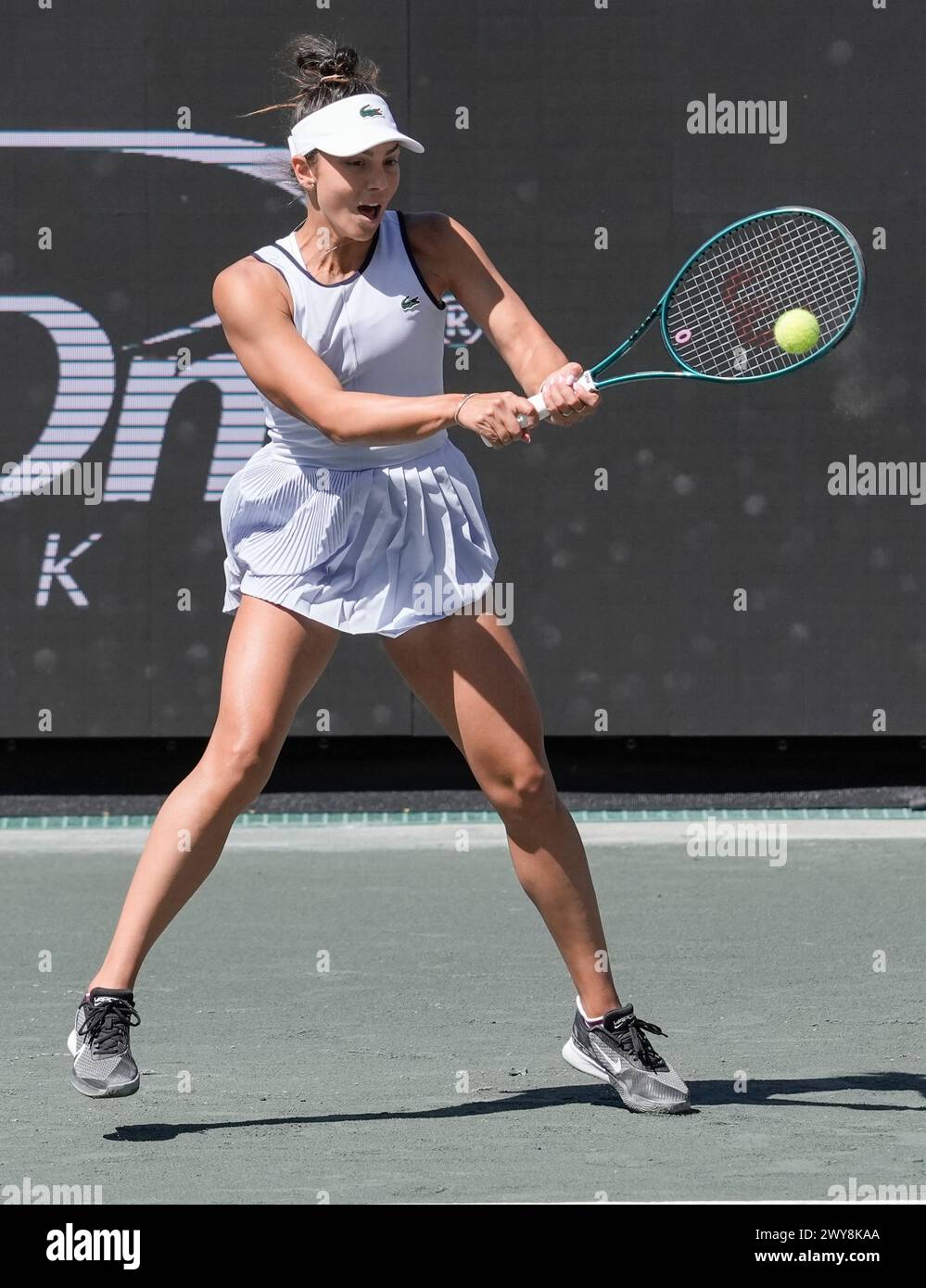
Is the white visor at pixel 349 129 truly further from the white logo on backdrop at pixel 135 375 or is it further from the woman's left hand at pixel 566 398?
the white logo on backdrop at pixel 135 375

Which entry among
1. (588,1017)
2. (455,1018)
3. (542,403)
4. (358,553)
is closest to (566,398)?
(542,403)

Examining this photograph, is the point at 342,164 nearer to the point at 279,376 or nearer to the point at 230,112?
the point at 279,376

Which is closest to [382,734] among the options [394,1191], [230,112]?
[230,112]

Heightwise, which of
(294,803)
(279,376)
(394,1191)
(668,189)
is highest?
(668,189)

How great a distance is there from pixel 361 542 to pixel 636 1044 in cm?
105

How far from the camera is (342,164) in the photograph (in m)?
3.73

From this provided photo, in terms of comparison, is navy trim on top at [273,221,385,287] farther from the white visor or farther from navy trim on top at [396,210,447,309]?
the white visor

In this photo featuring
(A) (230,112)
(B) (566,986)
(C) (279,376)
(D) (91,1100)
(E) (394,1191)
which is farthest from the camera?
(A) (230,112)

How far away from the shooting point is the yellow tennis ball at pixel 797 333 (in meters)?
4.09

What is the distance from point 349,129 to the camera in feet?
12.1

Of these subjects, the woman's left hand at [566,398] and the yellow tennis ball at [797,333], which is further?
the yellow tennis ball at [797,333]

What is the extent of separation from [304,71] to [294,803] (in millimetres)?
3984

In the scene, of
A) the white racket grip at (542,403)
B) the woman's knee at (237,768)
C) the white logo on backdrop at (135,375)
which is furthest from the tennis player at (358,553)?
the white logo on backdrop at (135,375)

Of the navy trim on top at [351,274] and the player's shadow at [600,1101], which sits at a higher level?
the navy trim on top at [351,274]
